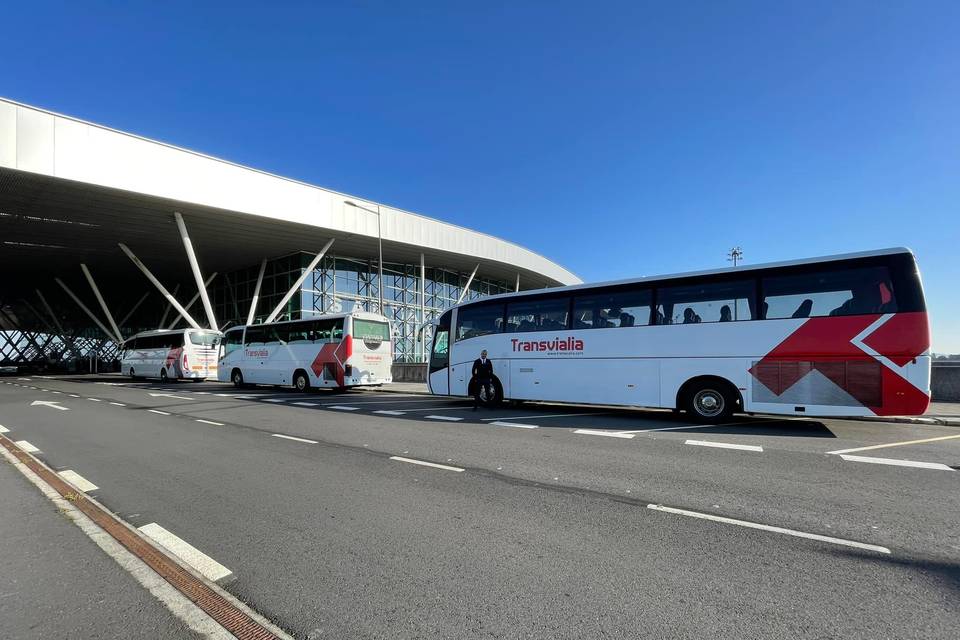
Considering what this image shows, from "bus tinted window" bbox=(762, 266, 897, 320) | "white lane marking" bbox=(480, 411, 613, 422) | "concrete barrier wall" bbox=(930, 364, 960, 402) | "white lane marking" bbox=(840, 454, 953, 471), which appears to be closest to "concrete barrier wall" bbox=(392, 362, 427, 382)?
"white lane marking" bbox=(480, 411, 613, 422)

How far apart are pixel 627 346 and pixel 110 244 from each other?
3597cm

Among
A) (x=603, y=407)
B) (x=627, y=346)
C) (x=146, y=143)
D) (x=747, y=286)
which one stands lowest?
(x=603, y=407)

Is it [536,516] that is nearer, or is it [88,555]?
[88,555]

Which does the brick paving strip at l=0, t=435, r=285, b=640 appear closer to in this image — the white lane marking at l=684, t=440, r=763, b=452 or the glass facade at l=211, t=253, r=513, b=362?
the white lane marking at l=684, t=440, r=763, b=452

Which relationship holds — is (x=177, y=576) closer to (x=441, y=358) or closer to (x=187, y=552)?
(x=187, y=552)

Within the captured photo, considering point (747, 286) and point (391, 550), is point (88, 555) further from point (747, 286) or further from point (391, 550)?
point (747, 286)

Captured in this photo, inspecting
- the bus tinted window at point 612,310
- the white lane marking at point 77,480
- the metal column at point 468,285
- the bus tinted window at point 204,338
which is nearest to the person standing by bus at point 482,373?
the bus tinted window at point 612,310

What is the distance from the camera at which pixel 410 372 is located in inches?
963

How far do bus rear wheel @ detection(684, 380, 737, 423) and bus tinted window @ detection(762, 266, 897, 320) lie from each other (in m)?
1.73

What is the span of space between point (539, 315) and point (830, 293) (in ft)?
20.2

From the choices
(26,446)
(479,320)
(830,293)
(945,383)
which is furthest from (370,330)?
(945,383)

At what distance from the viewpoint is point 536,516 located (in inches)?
163

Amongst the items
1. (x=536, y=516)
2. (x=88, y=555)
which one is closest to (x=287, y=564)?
(x=88, y=555)

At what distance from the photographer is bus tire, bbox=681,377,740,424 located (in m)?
9.71
